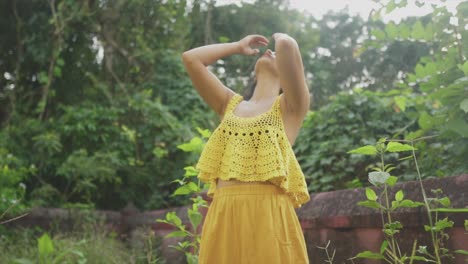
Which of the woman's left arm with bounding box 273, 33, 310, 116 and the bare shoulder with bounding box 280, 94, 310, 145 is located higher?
the woman's left arm with bounding box 273, 33, 310, 116

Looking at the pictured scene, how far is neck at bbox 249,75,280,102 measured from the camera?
7.25ft

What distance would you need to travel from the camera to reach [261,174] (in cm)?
195

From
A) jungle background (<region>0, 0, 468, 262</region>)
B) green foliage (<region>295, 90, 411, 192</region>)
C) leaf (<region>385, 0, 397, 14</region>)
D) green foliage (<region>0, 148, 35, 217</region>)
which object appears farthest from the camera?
jungle background (<region>0, 0, 468, 262</region>)

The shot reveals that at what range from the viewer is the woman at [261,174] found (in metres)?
1.91

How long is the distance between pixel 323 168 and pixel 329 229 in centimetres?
132

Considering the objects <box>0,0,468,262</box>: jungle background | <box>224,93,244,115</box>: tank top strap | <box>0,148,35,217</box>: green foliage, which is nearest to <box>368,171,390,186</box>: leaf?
<box>224,93,244,115</box>: tank top strap

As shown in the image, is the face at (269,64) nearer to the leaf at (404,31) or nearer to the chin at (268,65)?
the chin at (268,65)

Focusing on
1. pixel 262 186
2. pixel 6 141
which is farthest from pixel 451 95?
pixel 6 141

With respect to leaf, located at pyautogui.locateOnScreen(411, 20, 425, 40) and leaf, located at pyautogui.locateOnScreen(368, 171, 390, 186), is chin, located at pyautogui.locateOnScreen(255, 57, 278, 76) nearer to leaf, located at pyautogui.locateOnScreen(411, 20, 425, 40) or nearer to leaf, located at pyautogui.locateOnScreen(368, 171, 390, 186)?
leaf, located at pyautogui.locateOnScreen(368, 171, 390, 186)

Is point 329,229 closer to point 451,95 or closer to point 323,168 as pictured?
point 451,95

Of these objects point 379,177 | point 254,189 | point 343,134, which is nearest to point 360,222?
point 379,177

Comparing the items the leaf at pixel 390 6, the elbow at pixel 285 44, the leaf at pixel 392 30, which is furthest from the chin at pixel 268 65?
the leaf at pixel 392 30

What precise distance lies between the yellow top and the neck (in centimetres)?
Answer: 7

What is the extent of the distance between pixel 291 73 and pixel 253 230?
1.78 ft
